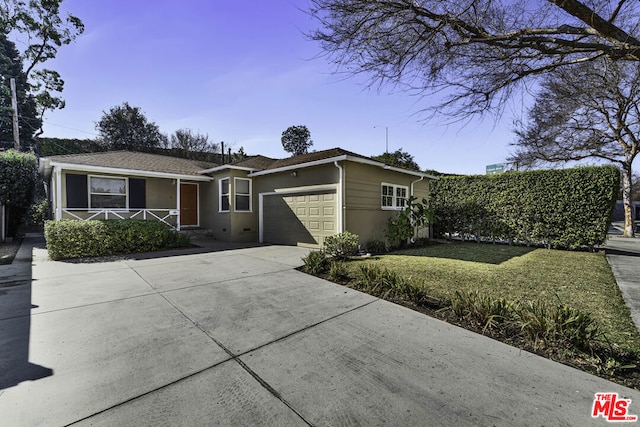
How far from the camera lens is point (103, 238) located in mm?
8102

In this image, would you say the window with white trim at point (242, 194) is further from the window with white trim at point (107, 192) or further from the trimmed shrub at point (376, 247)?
the trimmed shrub at point (376, 247)

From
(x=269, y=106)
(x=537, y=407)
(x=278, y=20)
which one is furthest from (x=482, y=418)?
(x=269, y=106)

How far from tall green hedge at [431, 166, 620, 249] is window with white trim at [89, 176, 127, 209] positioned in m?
13.5

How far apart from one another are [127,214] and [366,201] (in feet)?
31.4

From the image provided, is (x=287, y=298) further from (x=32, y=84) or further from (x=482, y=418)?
(x=32, y=84)

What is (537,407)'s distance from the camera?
6.58ft

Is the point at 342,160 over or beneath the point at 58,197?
over

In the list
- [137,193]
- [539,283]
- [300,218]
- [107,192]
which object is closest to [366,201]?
[300,218]

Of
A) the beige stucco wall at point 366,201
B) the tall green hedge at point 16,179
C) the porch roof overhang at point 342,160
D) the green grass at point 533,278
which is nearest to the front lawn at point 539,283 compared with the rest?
the green grass at point 533,278

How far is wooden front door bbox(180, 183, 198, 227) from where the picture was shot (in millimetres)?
12805

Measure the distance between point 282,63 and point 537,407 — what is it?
5541 mm

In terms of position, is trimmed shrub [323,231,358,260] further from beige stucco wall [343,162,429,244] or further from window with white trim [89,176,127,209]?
window with white trim [89,176,127,209]

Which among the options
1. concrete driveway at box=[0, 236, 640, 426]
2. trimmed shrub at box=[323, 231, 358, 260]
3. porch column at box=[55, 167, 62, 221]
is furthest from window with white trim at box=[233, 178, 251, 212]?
concrete driveway at box=[0, 236, 640, 426]

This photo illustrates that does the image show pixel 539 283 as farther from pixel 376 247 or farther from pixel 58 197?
pixel 58 197
